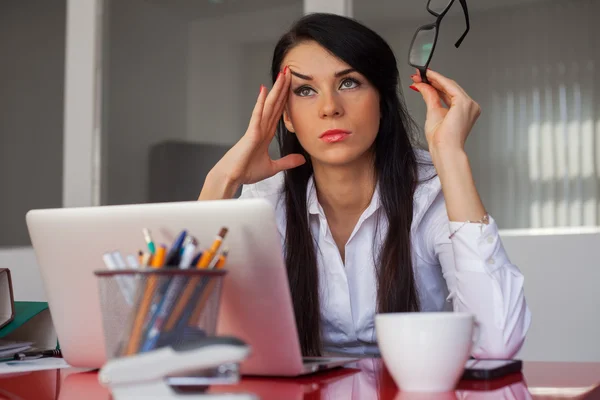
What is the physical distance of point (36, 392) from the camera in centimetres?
85

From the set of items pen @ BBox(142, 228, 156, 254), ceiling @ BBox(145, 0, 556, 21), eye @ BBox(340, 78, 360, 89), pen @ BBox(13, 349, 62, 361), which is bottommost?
pen @ BBox(13, 349, 62, 361)

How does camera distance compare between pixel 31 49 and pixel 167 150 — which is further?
pixel 31 49

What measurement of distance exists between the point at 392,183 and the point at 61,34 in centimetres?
242

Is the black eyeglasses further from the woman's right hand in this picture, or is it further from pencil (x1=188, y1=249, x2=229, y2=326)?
pencil (x1=188, y1=249, x2=229, y2=326)

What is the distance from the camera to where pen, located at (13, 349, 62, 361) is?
4.06ft

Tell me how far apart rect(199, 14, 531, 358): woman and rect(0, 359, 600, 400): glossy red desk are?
0.55m

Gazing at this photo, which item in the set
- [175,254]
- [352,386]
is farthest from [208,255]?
[352,386]

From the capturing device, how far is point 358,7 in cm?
302

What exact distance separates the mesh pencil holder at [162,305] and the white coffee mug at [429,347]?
0.21m

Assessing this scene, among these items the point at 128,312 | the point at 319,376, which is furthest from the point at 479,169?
the point at 128,312

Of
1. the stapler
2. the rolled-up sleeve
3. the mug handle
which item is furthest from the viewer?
the rolled-up sleeve

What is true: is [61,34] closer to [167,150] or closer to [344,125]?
[167,150]

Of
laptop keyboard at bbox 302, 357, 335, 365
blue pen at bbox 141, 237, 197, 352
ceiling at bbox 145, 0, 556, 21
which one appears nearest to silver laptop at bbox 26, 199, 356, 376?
laptop keyboard at bbox 302, 357, 335, 365

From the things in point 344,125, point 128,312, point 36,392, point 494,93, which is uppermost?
point 494,93
